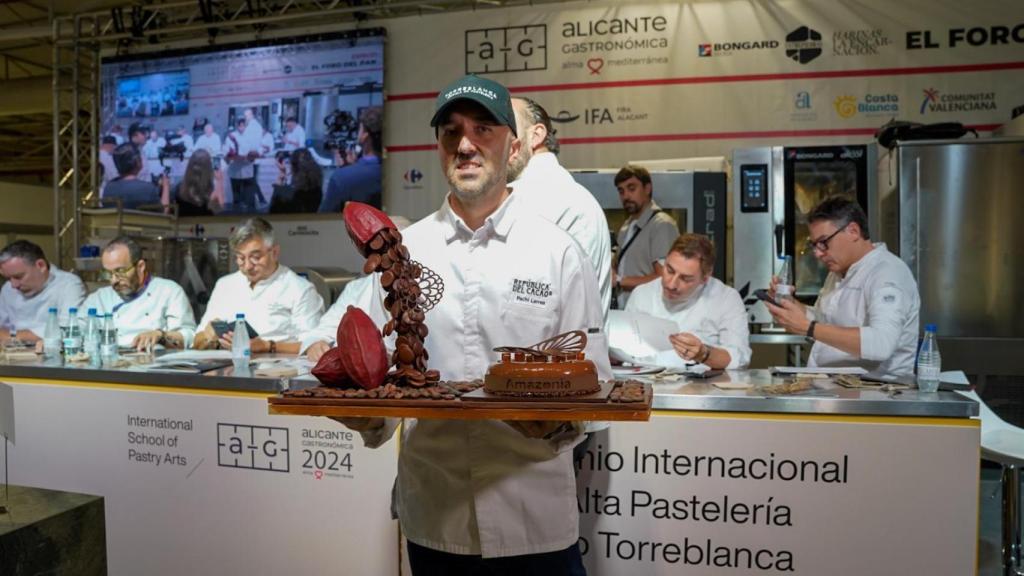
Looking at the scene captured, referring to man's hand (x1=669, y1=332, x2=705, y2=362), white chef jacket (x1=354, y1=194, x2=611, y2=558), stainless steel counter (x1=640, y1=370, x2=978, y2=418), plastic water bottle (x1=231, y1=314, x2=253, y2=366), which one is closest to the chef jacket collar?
white chef jacket (x1=354, y1=194, x2=611, y2=558)

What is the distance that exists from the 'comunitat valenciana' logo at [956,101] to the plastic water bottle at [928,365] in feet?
14.5

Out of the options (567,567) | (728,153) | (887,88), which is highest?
(887,88)

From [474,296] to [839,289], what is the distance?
226cm

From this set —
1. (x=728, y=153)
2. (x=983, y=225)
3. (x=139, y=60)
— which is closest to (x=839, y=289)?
(x=983, y=225)

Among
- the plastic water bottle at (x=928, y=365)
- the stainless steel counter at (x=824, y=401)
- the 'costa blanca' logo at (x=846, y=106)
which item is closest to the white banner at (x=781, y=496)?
the stainless steel counter at (x=824, y=401)

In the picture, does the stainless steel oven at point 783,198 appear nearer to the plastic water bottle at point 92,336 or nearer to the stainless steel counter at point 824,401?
the stainless steel counter at point 824,401

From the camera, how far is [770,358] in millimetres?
6707

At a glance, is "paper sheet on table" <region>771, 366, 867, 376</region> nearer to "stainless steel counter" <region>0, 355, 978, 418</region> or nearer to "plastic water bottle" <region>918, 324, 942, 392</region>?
"stainless steel counter" <region>0, 355, 978, 418</region>

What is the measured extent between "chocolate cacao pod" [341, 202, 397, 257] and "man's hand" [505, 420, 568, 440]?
46 centimetres

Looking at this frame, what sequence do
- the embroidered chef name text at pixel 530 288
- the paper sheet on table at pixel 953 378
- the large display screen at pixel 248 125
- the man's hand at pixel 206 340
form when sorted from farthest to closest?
1. the large display screen at pixel 248 125
2. the man's hand at pixel 206 340
3. the paper sheet on table at pixel 953 378
4. the embroidered chef name text at pixel 530 288

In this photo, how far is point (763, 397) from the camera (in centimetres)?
249

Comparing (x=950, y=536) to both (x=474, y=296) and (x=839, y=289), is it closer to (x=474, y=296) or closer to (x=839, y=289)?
(x=839, y=289)

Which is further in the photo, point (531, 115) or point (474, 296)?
point (531, 115)

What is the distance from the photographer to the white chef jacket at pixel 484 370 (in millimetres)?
1599
